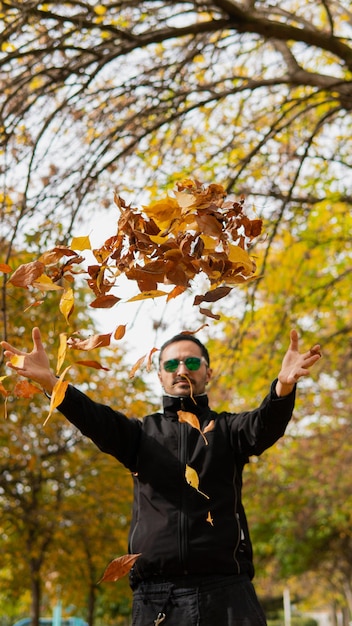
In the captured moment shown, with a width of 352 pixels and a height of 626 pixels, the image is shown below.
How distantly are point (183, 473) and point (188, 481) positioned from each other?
21 cm

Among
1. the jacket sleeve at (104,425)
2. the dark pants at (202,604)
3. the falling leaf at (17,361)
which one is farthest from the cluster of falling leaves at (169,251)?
the dark pants at (202,604)

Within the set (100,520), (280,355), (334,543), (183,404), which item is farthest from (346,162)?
(334,543)

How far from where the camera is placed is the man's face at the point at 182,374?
3.09m

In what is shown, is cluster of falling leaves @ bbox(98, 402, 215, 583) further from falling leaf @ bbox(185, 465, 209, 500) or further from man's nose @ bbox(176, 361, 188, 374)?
man's nose @ bbox(176, 361, 188, 374)

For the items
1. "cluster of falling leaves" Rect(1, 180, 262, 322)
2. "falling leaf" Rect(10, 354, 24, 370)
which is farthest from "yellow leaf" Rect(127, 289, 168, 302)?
"falling leaf" Rect(10, 354, 24, 370)

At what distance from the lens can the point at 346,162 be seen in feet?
27.0

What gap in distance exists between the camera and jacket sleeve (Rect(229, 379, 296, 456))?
2.86 metres

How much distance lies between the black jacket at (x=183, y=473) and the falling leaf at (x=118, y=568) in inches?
3.7

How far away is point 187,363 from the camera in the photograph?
3145 mm

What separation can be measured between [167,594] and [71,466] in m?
9.41

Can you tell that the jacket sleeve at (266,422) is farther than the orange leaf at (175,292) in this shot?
Yes

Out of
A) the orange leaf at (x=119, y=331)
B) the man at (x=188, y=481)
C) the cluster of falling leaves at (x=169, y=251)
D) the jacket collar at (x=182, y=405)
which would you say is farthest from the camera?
the jacket collar at (x=182, y=405)

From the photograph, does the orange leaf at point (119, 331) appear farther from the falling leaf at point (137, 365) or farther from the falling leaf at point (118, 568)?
the falling leaf at point (118, 568)

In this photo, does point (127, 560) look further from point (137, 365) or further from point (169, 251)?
point (169, 251)
